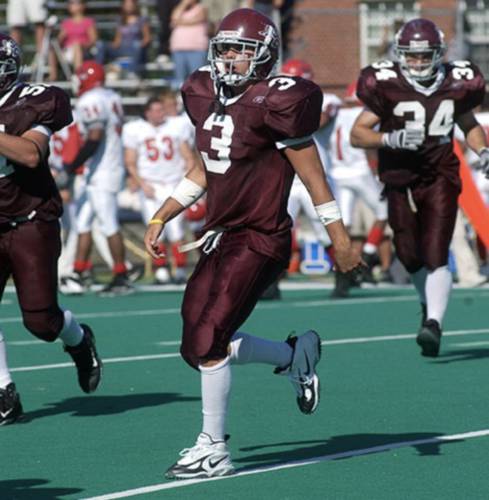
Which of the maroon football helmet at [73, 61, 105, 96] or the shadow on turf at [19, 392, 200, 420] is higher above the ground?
the shadow on turf at [19, 392, 200, 420]

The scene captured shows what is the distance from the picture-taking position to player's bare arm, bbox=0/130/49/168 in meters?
6.67

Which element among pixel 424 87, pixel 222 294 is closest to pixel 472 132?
pixel 424 87

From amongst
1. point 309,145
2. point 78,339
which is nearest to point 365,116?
point 78,339

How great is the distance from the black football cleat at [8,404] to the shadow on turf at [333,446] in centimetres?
120

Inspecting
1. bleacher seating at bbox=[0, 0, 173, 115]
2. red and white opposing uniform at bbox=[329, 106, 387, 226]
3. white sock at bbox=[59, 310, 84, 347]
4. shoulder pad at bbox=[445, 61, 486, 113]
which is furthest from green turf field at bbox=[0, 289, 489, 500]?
bleacher seating at bbox=[0, 0, 173, 115]

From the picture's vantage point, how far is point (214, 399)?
5.84 m

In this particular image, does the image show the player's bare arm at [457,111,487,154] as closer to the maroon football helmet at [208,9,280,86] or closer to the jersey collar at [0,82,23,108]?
the jersey collar at [0,82,23,108]

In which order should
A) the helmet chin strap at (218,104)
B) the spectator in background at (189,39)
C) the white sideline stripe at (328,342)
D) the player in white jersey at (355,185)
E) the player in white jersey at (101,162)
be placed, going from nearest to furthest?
the helmet chin strap at (218,104) < the white sideline stripe at (328,342) < the player in white jersey at (101,162) < the player in white jersey at (355,185) < the spectator in background at (189,39)

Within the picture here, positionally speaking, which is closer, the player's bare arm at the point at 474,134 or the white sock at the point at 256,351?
the white sock at the point at 256,351

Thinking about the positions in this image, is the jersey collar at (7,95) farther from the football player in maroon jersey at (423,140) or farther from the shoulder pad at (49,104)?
the football player in maroon jersey at (423,140)

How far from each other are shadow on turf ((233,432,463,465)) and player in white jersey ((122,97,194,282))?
8322mm

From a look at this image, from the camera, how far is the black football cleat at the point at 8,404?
705 cm

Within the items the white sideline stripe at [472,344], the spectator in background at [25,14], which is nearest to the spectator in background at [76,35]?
the spectator in background at [25,14]

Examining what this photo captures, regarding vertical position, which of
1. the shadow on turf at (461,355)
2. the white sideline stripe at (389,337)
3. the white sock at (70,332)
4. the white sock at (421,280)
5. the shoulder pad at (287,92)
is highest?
the shoulder pad at (287,92)
